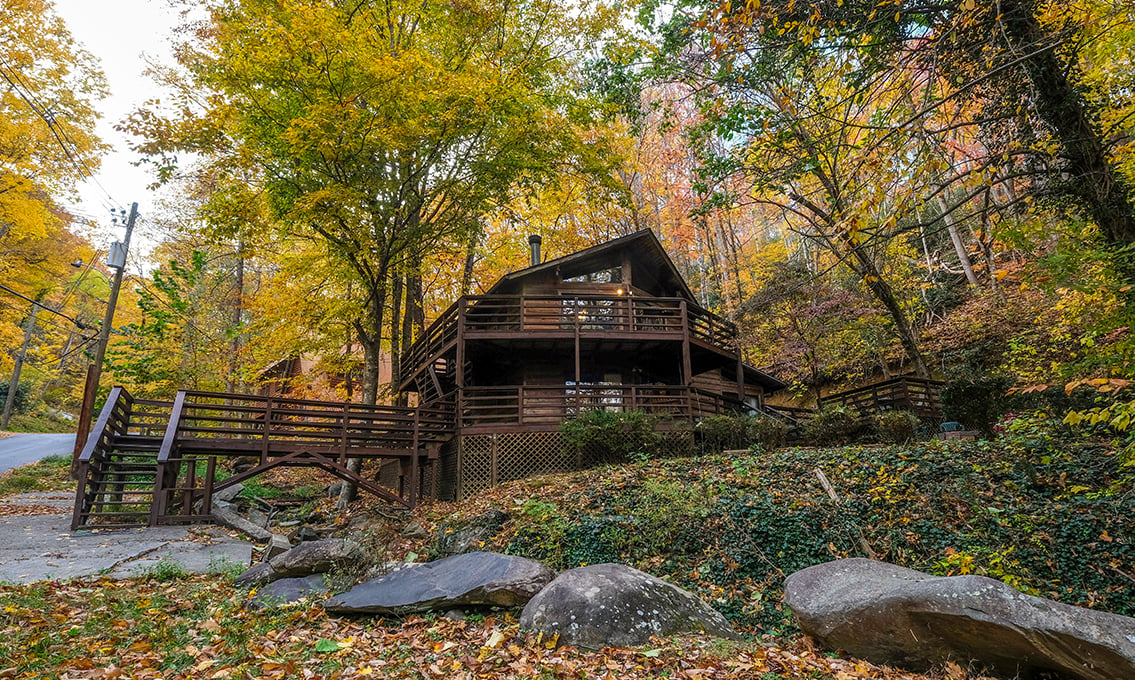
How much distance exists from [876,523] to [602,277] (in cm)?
1480

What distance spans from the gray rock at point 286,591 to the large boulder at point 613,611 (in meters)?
2.79

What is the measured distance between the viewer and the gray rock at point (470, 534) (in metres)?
Result: 9.26

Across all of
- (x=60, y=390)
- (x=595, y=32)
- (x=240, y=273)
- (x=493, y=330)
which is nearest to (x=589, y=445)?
(x=493, y=330)

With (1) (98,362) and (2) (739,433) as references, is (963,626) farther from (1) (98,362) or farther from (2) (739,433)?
(1) (98,362)

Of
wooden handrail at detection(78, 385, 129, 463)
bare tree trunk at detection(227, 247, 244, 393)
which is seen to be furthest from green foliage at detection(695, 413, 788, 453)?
bare tree trunk at detection(227, 247, 244, 393)

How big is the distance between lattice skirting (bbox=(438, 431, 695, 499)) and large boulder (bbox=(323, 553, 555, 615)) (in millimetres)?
8000

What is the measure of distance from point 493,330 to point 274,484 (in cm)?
1055

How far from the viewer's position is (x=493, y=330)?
16703 millimetres

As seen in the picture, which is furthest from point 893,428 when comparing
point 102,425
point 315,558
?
point 102,425

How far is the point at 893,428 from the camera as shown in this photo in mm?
14125

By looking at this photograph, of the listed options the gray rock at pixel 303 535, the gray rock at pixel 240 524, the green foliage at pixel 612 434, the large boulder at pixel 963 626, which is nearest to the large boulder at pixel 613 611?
the large boulder at pixel 963 626

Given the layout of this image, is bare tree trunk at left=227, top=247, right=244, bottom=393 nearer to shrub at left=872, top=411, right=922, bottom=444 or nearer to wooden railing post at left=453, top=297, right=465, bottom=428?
wooden railing post at left=453, top=297, right=465, bottom=428

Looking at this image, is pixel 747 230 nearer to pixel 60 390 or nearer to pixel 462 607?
pixel 462 607

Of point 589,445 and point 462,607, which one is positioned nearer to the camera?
point 462,607
